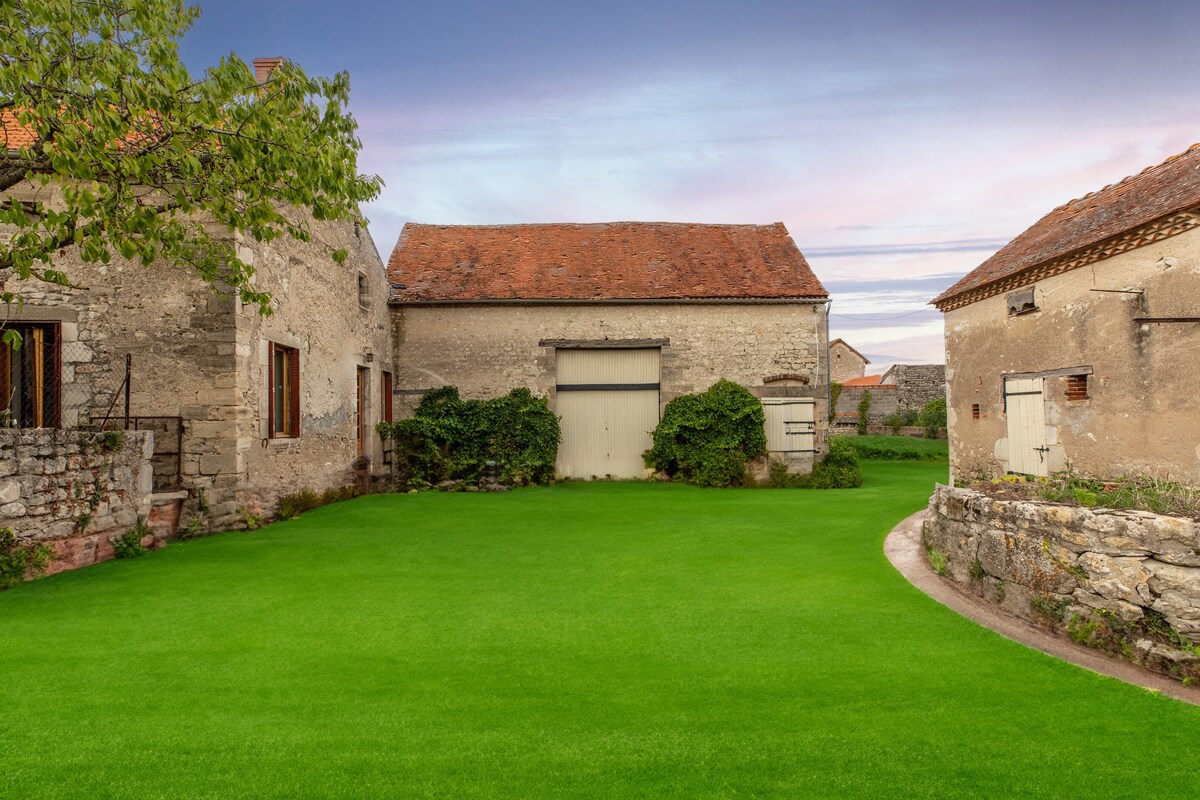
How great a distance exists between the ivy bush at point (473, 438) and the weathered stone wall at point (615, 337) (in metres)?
0.50

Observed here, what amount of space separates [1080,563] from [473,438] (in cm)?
1170

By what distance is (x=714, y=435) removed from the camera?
50.8ft

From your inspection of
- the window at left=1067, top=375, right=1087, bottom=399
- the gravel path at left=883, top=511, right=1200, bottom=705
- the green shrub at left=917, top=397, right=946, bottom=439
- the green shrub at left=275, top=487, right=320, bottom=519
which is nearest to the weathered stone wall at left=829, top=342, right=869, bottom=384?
the green shrub at left=917, top=397, right=946, bottom=439

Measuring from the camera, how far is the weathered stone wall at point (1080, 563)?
4699mm

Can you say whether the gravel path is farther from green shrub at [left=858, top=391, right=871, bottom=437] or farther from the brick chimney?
green shrub at [left=858, top=391, right=871, bottom=437]

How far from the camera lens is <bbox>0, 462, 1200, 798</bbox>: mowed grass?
3.41 meters

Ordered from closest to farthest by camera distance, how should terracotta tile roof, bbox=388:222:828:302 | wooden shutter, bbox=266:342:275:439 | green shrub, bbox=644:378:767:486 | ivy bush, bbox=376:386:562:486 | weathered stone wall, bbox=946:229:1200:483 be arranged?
weathered stone wall, bbox=946:229:1200:483 < wooden shutter, bbox=266:342:275:439 < ivy bush, bbox=376:386:562:486 < green shrub, bbox=644:378:767:486 < terracotta tile roof, bbox=388:222:828:302

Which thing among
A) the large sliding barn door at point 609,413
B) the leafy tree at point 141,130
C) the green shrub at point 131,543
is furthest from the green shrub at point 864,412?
the green shrub at point 131,543

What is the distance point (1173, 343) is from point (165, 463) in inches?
482

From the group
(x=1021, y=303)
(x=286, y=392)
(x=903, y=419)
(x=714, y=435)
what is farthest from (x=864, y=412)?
(x=286, y=392)

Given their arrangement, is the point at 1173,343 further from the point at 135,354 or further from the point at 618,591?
the point at 135,354

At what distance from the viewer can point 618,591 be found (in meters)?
6.73

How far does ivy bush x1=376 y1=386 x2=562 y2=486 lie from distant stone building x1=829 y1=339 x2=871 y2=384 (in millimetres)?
30631

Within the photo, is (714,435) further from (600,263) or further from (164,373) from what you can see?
(164,373)
